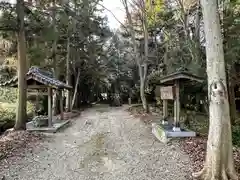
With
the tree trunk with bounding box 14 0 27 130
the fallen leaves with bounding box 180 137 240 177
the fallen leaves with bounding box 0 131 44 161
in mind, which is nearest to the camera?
the fallen leaves with bounding box 180 137 240 177

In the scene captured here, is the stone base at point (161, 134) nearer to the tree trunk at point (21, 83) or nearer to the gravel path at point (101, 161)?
the gravel path at point (101, 161)

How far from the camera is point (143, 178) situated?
6.27 metres

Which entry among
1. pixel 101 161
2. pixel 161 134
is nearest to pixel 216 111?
pixel 101 161

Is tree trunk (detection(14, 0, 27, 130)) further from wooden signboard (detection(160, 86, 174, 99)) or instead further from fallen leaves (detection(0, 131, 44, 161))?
wooden signboard (detection(160, 86, 174, 99))

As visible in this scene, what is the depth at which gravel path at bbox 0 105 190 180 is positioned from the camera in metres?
6.49

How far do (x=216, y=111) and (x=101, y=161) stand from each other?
139 inches

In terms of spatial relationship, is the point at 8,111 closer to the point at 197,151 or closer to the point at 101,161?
the point at 101,161

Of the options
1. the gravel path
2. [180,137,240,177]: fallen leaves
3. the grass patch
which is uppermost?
the grass patch

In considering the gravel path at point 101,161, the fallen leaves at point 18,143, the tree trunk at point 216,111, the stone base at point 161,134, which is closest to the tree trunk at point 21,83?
the fallen leaves at point 18,143

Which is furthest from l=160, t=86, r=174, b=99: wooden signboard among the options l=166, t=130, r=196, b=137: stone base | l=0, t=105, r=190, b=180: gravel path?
l=0, t=105, r=190, b=180: gravel path

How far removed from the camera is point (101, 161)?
764 centimetres

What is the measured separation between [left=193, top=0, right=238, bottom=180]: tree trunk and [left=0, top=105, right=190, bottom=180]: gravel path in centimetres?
92

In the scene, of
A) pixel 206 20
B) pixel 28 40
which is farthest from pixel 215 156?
pixel 28 40

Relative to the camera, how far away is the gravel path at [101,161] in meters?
6.49
